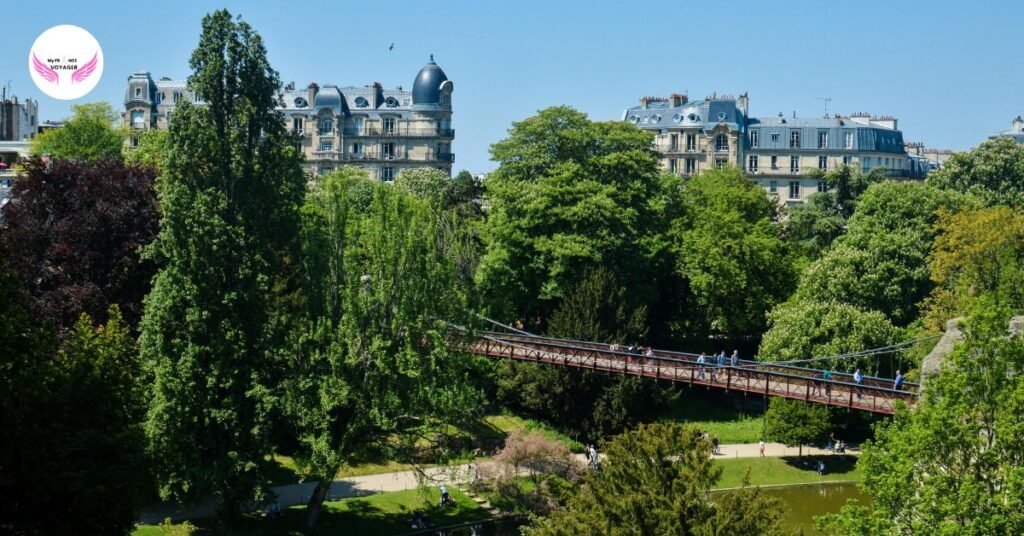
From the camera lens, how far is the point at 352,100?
113 metres

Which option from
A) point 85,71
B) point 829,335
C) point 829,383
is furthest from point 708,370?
point 85,71

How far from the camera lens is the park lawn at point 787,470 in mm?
49719

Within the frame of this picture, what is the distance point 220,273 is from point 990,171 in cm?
5197

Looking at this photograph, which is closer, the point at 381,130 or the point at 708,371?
the point at 708,371

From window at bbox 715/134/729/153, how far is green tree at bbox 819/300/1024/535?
267 ft

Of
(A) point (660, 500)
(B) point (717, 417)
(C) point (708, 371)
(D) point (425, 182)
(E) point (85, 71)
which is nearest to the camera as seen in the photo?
(A) point (660, 500)

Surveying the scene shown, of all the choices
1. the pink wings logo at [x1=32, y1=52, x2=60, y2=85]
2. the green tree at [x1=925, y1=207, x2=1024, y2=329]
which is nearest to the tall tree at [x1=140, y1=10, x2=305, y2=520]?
the green tree at [x1=925, y1=207, x2=1024, y2=329]

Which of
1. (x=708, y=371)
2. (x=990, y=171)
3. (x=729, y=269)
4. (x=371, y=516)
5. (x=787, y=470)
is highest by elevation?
(x=990, y=171)

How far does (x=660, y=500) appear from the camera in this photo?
27922 millimetres

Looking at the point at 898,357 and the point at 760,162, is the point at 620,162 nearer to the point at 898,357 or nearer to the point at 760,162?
the point at 898,357

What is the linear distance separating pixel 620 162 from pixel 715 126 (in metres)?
44.3


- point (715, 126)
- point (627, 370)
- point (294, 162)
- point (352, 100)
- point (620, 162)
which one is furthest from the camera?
point (352, 100)

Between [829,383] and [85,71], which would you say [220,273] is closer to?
[829,383]

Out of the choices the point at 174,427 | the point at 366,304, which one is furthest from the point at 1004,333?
the point at 174,427
